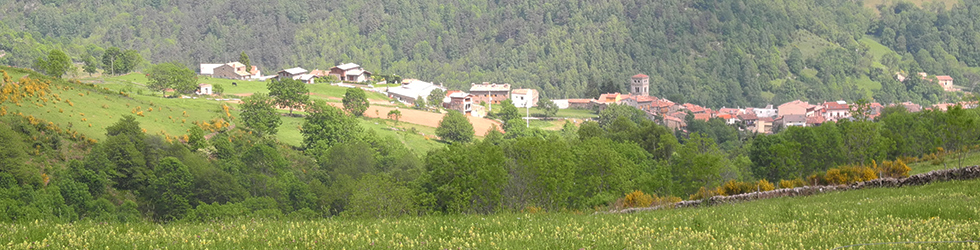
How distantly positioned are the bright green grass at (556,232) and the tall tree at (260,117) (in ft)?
194

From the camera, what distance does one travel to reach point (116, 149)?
161 feet

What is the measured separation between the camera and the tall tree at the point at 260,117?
70.4 m

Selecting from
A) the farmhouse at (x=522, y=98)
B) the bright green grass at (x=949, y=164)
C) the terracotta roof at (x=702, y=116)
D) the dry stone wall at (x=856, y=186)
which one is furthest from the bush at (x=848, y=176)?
the farmhouse at (x=522, y=98)

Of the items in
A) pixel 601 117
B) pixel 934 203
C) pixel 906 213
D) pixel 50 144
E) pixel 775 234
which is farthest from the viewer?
pixel 601 117

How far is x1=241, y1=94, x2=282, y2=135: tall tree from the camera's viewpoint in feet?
231

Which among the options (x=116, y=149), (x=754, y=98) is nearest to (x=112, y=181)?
(x=116, y=149)

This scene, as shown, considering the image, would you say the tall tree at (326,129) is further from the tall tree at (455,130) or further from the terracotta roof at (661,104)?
the terracotta roof at (661,104)

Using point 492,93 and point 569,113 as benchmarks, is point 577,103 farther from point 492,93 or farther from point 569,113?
point 492,93

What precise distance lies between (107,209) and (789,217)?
1467 inches

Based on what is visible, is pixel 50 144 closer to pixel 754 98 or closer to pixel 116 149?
pixel 116 149

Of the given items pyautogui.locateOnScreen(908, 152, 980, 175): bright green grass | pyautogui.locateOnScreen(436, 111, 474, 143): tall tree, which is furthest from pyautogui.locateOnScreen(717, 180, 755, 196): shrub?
pyautogui.locateOnScreen(436, 111, 474, 143): tall tree

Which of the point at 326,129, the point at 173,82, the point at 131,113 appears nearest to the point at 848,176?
the point at 326,129

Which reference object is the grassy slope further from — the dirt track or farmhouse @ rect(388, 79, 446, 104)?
farmhouse @ rect(388, 79, 446, 104)

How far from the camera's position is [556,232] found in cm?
1232
